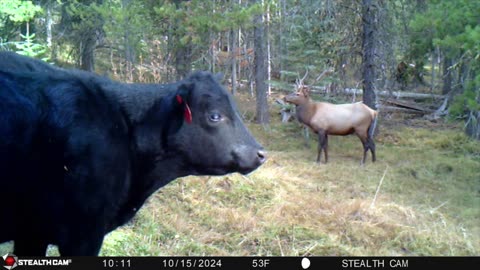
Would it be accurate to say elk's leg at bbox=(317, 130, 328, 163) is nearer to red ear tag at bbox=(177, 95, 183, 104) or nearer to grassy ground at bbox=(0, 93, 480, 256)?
grassy ground at bbox=(0, 93, 480, 256)

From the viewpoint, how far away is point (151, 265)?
3801 mm

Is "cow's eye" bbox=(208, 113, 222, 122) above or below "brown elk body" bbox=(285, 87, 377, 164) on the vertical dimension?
above

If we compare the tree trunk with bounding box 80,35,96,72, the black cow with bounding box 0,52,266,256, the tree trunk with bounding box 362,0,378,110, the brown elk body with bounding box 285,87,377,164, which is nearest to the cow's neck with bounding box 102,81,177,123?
the black cow with bounding box 0,52,266,256

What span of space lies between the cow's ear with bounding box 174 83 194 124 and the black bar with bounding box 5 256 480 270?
1.03 metres

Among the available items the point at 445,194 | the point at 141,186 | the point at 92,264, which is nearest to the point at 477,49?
the point at 445,194

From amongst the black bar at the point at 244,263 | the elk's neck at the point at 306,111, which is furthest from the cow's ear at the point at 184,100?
the elk's neck at the point at 306,111

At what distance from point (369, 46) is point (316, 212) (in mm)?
7258

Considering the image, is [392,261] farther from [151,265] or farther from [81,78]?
[81,78]

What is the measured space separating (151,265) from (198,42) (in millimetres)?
7621

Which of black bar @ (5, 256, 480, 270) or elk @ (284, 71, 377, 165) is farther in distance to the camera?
elk @ (284, 71, 377, 165)

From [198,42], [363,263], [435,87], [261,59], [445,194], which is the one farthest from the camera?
[435,87]

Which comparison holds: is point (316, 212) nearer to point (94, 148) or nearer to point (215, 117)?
point (215, 117)

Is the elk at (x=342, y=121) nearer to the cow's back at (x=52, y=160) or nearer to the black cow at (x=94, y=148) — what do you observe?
Result: the black cow at (x=94, y=148)

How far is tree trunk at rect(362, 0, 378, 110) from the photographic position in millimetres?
13359
